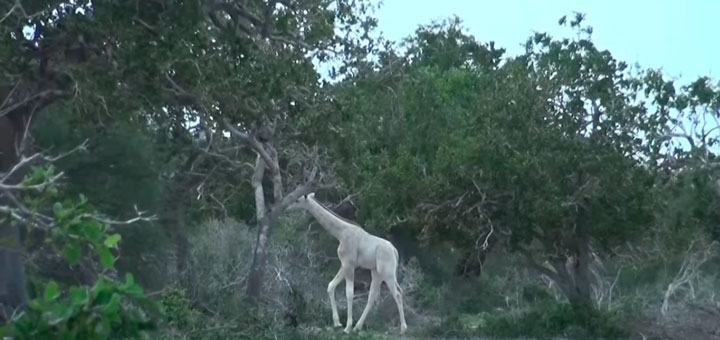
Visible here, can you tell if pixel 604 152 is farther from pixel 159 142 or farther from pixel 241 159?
pixel 159 142

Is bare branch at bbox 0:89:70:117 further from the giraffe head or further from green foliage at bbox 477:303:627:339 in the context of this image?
green foliage at bbox 477:303:627:339

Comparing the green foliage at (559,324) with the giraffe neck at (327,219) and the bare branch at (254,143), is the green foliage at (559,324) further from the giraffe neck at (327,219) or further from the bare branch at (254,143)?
the bare branch at (254,143)

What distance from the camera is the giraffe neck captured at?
926 inches

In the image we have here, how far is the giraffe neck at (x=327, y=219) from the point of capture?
2353 cm

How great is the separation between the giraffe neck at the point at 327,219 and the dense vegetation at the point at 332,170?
49 cm

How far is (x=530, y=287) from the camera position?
32.4 metres

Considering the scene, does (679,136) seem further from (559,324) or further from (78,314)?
(78,314)

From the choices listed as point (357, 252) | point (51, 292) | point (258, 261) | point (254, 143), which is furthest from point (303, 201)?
point (51, 292)

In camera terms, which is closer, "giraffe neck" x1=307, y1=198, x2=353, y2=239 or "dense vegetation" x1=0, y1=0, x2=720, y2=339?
"dense vegetation" x1=0, y1=0, x2=720, y2=339

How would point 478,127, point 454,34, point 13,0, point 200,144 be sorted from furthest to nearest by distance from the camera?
point 454,34
point 478,127
point 200,144
point 13,0

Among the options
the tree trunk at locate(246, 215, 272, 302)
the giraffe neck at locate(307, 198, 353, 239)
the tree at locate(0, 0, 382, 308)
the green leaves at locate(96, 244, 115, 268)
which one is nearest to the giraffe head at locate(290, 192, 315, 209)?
the giraffe neck at locate(307, 198, 353, 239)

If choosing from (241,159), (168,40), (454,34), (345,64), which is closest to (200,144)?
(241,159)

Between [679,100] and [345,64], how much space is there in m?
8.03

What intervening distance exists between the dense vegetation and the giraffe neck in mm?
491
